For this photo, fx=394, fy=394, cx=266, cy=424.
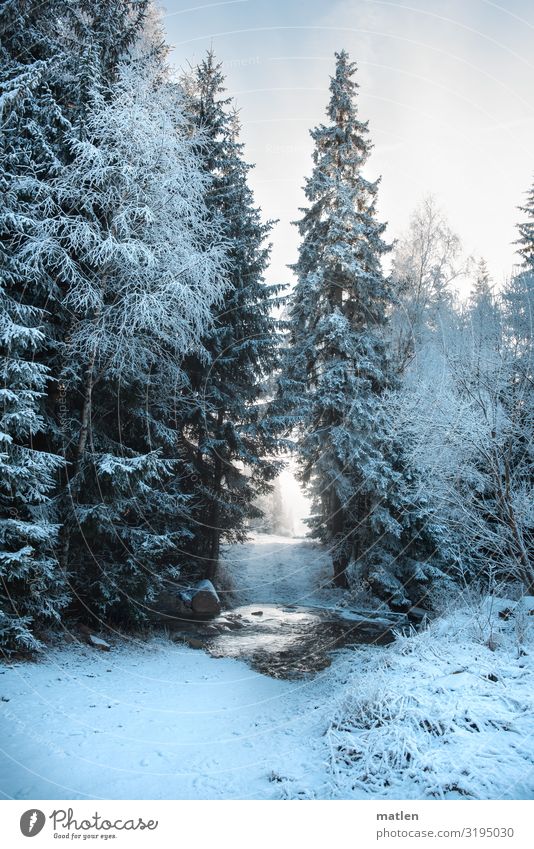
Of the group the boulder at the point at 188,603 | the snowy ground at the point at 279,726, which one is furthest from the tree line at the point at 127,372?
the snowy ground at the point at 279,726

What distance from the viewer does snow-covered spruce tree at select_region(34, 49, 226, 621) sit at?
6902mm

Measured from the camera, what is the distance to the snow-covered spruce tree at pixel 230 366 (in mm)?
11984

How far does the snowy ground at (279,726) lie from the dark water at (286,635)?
2.63 feet

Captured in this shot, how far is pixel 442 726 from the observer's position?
3.98 metres

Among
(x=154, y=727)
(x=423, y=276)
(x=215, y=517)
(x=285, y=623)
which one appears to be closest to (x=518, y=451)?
(x=285, y=623)

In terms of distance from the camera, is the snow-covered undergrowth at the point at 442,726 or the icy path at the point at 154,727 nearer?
the snow-covered undergrowth at the point at 442,726

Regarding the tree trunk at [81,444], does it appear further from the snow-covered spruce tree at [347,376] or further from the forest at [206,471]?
the snow-covered spruce tree at [347,376]

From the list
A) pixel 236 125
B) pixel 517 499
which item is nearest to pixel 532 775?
pixel 517 499

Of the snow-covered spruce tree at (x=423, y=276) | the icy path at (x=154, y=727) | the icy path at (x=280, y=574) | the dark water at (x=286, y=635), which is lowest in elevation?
the icy path at (x=280, y=574)

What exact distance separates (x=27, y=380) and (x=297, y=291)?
9.97 m

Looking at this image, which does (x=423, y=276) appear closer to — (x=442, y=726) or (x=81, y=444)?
(x=81, y=444)

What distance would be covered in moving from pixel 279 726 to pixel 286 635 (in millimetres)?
4806

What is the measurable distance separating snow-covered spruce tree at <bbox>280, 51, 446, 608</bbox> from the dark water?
1866 mm
